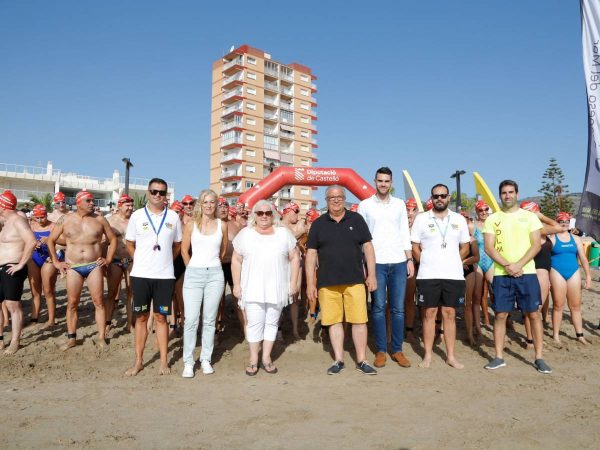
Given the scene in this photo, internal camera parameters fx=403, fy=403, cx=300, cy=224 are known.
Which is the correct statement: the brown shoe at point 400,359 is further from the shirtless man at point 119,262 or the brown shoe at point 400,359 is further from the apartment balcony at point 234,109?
the apartment balcony at point 234,109

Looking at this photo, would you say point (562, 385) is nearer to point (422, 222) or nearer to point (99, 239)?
point (422, 222)

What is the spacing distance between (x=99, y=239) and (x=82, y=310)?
300 centimetres

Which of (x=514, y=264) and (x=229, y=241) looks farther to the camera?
(x=229, y=241)

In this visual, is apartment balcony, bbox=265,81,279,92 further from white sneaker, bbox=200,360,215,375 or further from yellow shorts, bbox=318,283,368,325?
white sneaker, bbox=200,360,215,375

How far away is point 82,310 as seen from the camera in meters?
7.72

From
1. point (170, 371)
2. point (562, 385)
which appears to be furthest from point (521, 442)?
point (170, 371)

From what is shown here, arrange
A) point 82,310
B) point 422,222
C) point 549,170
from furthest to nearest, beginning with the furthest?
point 549,170
point 82,310
point 422,222

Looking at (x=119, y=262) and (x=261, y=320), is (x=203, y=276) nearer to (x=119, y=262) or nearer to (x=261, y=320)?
(x=261, y=320)

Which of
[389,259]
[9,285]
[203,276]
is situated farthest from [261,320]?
[9,285]

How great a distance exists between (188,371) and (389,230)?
280 cm

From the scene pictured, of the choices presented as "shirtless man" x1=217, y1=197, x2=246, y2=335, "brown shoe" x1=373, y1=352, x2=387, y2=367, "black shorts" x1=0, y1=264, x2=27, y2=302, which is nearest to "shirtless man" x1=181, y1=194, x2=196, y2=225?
"shirtless man" x1=217, y1=197, x2=246, y2=335

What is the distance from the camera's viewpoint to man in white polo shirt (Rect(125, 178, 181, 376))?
14.7 ft

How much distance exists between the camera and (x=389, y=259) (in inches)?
190

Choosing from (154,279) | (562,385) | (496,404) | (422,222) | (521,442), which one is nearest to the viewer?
(521,442)
